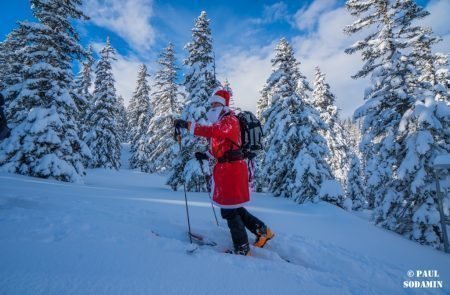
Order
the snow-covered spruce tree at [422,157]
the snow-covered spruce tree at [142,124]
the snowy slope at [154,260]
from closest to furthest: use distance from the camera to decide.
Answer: the snowy slope at [154,260] < the snow-covered spruce tree at [422,157] < the snow-covered spruce tree at [142,124]

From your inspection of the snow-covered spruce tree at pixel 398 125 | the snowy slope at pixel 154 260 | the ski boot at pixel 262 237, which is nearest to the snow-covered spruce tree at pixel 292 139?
the snow-covered spruce tree at pixel 398 125

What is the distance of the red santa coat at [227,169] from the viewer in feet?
13.9

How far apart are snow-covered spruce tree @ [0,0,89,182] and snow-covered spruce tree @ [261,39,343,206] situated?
480 inches

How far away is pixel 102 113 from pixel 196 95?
662 inches

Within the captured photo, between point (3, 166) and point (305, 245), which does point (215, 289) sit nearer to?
point (305, 245)

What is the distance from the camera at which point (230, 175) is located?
4277 millimetres

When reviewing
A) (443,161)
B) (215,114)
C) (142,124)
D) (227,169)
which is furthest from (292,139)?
(142,124)

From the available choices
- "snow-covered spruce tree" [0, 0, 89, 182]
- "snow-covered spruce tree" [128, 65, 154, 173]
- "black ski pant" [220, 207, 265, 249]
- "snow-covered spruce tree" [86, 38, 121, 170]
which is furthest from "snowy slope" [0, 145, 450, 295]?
"snow-covered spruce tree" [128, 65, 154, 173]

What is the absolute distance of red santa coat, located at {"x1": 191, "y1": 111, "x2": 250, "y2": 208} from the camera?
425 centimetres

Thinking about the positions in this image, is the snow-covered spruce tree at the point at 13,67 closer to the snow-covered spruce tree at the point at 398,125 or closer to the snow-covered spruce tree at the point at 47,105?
the snow-covered spruce tree at the point at 47,105

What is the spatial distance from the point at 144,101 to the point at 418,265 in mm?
39043

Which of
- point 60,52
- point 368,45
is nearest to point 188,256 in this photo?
point 368,45

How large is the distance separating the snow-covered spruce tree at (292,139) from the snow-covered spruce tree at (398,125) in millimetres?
3934

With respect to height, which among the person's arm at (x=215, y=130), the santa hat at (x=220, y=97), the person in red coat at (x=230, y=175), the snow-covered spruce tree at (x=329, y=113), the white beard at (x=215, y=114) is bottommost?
the person in red coat at (x=230, y=175)
